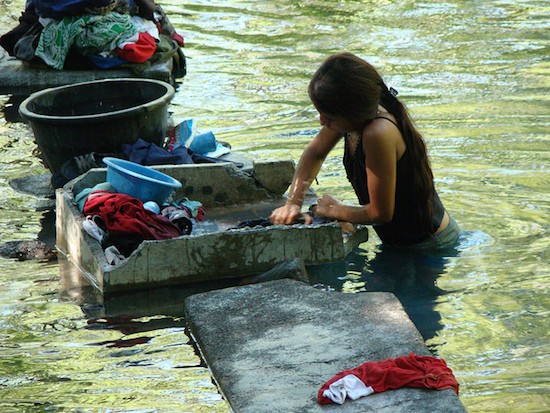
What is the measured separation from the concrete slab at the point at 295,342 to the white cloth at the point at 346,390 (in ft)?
0.09

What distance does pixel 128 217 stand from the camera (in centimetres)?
565

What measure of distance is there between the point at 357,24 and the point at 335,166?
17.5 ft

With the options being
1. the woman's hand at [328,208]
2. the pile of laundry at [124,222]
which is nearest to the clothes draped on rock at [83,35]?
the pile of laundry at [124,222]

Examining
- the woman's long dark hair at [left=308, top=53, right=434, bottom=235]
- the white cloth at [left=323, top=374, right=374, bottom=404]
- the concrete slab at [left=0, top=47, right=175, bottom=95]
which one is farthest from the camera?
the concrete slab at [left=0, top=47, right=175, bottom=95]

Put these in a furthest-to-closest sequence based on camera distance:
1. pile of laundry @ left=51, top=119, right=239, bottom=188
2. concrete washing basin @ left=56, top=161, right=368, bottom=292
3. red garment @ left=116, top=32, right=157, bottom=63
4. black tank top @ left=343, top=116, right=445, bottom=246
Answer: red garment @ left=116, top=32, right=157, bottom=63 → pile of laundry @ left=51, top=119, right=239, bottom=188 → black tank top @ left=343, top=116, right=445, bottom=246 → concrete washing basin @ left=56, top=161, right=368, bottom=292

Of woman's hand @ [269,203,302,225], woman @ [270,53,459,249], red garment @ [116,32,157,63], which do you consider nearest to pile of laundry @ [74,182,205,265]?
woman's hand @ [269,203,302,225]

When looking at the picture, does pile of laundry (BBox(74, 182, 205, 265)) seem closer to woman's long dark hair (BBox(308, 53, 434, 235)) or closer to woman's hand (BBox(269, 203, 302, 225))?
woman's hand (BBox(269, 203, 302, 225))

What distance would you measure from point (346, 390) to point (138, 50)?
647cm

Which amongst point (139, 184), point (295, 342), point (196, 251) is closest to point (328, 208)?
point (196, 251)

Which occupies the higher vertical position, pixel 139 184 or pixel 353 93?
pixel 353 93

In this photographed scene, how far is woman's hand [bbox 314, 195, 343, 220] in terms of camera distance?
5.71 meters

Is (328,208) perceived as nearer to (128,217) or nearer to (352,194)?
(128,217)

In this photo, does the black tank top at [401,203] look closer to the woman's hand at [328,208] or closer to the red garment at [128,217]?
the woman's hand at [328,208]

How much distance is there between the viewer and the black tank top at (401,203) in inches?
220
